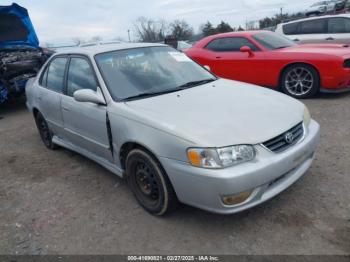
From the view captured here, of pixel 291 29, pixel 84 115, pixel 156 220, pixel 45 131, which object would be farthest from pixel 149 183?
pixel 291 29

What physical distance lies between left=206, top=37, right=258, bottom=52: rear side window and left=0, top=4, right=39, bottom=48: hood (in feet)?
17.0

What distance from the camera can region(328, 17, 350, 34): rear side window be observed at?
845cm

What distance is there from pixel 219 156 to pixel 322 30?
7927 mm

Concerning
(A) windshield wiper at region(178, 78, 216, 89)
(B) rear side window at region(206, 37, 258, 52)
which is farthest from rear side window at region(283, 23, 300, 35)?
(A) windshield wiper at region(178, 78, 216, 89)

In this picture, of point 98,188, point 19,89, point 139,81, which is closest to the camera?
point 139,81

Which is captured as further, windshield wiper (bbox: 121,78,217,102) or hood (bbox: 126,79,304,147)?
windshield wiper (bbox: 121,78,217,102)

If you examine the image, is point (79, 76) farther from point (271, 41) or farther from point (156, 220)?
point (271, 41)

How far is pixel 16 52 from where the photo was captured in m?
8.30

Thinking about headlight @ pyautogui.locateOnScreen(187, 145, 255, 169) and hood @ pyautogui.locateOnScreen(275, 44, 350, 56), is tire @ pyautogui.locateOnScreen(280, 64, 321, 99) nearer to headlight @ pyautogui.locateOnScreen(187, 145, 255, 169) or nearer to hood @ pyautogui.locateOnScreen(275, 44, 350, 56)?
hood @ pyautogui.locateOnScreen(275, 44, 350, 56)

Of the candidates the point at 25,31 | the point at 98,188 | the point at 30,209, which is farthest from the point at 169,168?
the point at 25,31

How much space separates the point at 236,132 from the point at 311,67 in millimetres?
4277

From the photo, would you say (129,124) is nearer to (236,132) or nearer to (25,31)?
(236,132)

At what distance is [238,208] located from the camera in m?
2.51

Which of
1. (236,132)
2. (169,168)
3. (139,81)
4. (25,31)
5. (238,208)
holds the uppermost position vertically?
(25,31)
